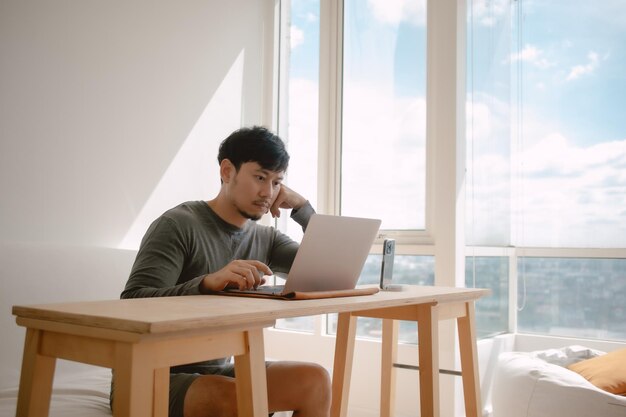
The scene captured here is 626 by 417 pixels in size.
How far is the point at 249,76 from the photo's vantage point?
12.1 ft

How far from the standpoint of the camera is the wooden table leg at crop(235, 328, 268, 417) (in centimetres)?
135

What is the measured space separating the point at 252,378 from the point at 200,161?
209 cm

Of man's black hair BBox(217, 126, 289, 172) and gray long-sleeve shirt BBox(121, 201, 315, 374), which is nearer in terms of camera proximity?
gray long-sleeve shirt BBox(121, 201, 315, 374)

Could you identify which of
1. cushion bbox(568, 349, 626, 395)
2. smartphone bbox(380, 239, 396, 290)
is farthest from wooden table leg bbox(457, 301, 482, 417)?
cushion bbox(568, 349, 626, 395)

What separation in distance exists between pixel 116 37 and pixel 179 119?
1.66ft

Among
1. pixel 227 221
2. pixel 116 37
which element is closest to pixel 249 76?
pixel 116 37

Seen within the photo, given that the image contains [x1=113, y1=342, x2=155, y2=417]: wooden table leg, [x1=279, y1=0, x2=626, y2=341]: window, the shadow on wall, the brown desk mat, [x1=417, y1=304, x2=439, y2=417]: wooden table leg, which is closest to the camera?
[x1=113, y1=342, x2=155, y2=417]: wooden table leg

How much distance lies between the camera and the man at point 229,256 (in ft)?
5.19

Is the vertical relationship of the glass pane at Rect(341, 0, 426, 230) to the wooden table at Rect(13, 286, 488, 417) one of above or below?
above

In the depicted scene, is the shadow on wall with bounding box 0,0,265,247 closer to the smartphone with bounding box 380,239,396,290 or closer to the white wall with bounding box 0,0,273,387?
the white wall with bounding box 0,0,273,387

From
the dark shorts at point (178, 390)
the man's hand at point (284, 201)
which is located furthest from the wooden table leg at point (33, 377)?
the man's hand at point (284, 201)

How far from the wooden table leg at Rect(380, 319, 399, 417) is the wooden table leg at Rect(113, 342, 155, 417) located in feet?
5.00

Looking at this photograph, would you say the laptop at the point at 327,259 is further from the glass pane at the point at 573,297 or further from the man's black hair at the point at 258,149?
the glass pane at the point at 573,297

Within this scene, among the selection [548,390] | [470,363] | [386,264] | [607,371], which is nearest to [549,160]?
[607,371]
